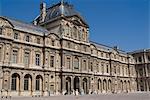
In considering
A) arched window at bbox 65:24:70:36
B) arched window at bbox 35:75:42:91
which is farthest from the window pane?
arched window at bbox 65:24:70:36

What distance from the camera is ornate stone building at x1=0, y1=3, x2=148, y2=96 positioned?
119ft

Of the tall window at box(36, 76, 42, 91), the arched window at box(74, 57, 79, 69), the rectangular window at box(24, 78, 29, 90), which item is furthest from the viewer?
the arched window at box(74, 57, 79, 69)

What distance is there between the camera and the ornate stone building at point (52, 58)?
1431 inches

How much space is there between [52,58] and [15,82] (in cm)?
929

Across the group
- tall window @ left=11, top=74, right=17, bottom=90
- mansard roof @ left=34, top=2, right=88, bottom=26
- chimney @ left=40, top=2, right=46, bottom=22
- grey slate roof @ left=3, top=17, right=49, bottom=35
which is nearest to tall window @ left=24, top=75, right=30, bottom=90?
tall window @ left=11, top=74, right=17, bottom=90

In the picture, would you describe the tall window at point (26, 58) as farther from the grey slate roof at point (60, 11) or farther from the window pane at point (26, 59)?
the grey slate roof at point (60, 11)

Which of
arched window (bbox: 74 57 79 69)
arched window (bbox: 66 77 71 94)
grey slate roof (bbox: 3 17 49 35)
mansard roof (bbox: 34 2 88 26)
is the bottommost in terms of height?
arched window (bbox: 66 77 71 94)

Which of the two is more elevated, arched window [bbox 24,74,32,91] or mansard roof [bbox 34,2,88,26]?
mansard roof [bbox 34,2,88,26]

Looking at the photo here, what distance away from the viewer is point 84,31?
169ft

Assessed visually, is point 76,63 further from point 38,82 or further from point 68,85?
point 38,82

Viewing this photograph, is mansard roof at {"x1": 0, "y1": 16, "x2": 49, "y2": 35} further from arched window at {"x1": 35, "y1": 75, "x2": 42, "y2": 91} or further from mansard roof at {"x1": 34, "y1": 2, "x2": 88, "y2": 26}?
arched window at {"x1": 35, "y1": 75, "x2": 42, "y2": 91}

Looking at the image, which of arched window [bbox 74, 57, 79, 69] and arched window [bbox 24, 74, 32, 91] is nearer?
arched window [bbox 24, 74, 32, 91]

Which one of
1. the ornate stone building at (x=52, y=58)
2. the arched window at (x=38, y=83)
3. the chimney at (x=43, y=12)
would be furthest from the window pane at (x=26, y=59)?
the chimney at (x=43, y=12)

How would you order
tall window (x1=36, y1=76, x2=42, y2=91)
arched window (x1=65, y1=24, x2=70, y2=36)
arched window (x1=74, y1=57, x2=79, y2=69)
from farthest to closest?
arched window (x1=74, y1=57, x2=79, y2=69) < arched window (x1=65, y1=24, x2=70, y2=36) < tall window (x1=36, y1=76, x2=42, y2=91)
